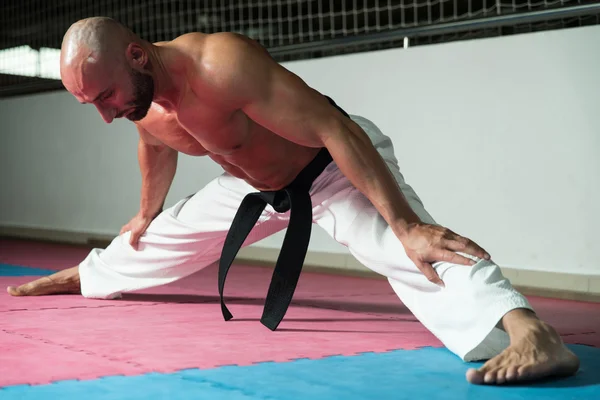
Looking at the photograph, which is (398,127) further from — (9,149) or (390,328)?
(9,149)

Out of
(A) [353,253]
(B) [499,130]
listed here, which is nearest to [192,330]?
(A) [353,253]

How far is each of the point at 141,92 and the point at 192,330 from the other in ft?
2.81

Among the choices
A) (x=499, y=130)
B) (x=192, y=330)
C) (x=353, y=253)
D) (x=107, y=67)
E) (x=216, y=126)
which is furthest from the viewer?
(x=499, y=130)

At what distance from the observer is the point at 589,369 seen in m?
2.31

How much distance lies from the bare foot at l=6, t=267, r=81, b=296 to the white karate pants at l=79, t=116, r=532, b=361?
0.09 metres

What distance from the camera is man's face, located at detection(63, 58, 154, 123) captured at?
2.35 meters

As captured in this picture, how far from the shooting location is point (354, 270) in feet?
17.4

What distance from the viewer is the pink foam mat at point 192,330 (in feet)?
7.63

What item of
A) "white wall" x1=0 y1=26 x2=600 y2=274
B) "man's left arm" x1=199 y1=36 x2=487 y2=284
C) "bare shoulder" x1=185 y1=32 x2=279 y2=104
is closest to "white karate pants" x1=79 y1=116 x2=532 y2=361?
"man's left arm" x1=199 y1=36 x2=487 y2=284

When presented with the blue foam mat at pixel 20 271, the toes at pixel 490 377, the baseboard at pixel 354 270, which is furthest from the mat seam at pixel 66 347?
the baseboard at pixel 354 270

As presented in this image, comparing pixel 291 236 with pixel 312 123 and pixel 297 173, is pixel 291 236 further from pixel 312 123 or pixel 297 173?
pixel 312 123

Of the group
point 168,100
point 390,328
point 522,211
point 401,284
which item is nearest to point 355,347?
point 401,284

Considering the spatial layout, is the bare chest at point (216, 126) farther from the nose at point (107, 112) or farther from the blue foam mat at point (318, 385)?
the blue foam mat at point (318, 385)

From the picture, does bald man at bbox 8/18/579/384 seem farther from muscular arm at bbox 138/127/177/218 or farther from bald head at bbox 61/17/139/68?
muscular arm at bbox 138/127/177/218
